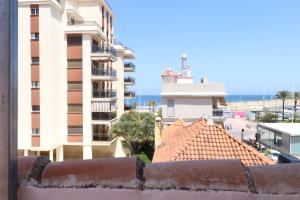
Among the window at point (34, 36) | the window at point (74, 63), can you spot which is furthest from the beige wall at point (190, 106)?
the window at point (34, 36)

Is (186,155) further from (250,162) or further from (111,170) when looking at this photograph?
(111,170)

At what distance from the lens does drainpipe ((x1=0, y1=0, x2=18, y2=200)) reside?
105 cm

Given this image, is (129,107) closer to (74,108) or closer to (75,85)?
(74,108)

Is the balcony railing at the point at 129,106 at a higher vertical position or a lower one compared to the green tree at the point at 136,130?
higher

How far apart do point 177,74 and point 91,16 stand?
10.5 meters

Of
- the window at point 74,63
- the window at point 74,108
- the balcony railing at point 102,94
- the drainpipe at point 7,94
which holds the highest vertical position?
the window at point 74,63

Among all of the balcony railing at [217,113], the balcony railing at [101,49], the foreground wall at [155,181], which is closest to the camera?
the foreground wall at [155,181]

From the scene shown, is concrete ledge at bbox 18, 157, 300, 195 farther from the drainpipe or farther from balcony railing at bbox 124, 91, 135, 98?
balcony railing at bbox 124, 91, 135, 98

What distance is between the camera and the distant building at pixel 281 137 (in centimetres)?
2672

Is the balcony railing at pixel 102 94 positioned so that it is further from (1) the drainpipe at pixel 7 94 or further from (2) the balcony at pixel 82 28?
(1) the drainpipe at pixel 7 94

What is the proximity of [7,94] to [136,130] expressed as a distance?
29.6 meters

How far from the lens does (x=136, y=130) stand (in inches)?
1203

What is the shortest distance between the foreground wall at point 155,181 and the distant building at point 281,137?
26579mm

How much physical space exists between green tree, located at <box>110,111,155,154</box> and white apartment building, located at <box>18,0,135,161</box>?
4.14 feet
